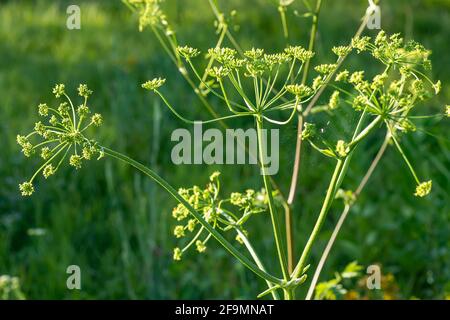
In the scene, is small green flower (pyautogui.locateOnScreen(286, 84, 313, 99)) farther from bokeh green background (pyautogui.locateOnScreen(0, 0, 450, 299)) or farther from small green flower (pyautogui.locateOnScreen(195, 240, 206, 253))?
bokeh green background (pyautogui.locateOnScreen(0, 0, 450, 299))

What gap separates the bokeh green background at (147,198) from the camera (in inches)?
106

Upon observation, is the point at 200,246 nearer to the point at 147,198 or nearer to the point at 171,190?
the point at 171,190

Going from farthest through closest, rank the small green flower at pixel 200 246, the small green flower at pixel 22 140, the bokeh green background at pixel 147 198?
the bokeh green background at pixel 147 198, the small green flower at pixel 200 246, the small green flower at pixel 22 140

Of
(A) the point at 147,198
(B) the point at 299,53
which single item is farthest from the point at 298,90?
(A) the point at 147,198

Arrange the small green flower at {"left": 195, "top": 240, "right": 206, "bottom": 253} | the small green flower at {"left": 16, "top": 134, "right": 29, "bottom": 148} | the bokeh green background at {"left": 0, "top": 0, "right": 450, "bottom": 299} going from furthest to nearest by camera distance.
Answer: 1. the bokeh green background at {"left": 0, "top": 0, "right": 450, "bottom": 299}
2. the small green flower at {"left": 195, "top": 240, "right": 206, "bottom": 253}
3. the small green flower at {"left": 16, "top": 134, "right": 29, "bottom": 148}

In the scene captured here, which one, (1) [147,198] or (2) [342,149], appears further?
(1) [147,198]

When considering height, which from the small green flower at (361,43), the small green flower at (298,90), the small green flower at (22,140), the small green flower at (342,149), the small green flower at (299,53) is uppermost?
the small green flower at (361,43)

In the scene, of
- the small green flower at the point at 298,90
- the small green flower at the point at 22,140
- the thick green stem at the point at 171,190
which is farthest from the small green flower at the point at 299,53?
the small green flower at the point at 22,140

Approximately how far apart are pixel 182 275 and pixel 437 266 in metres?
0.93

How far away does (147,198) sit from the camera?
3.14 metres

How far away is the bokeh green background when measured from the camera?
2.70 meters

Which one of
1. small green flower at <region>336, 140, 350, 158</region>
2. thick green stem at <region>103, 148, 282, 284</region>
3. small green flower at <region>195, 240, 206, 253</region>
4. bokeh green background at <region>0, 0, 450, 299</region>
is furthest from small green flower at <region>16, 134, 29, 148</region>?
bokeh green background at <region>0, 0, 450, 299</region>

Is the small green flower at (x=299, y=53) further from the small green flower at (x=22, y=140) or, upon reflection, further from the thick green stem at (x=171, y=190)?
the small green flower at (x=22, y=140)
